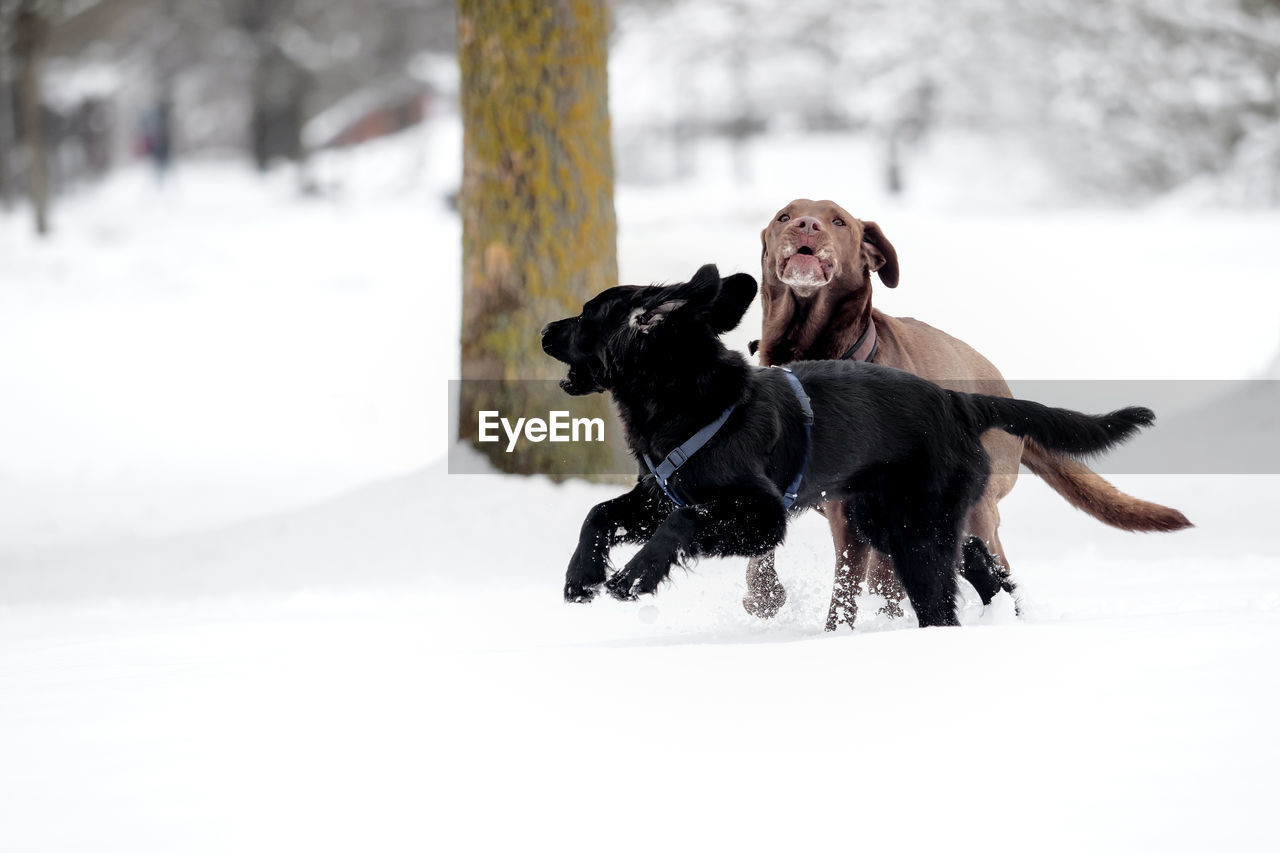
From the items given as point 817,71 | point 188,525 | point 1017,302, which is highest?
point 817,71

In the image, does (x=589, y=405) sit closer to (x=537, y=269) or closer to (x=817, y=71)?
(x=537, y=269)

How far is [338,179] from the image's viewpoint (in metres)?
32.2

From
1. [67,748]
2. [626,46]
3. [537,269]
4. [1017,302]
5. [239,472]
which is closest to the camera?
[67,748]

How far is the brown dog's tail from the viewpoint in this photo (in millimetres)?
5012

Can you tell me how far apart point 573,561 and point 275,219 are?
23961 millimetres

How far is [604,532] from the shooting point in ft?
13.9

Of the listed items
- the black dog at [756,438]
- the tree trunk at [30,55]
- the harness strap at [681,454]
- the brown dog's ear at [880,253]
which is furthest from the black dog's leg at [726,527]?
the tree trunk at [30,55]

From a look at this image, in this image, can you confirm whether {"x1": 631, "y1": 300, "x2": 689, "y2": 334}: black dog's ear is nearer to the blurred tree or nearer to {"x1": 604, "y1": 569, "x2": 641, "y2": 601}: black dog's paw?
{"x1": 604, "y1": 569, "x2": 641, "y2": 601}: black dog's paw

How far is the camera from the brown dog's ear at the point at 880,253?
5.32m

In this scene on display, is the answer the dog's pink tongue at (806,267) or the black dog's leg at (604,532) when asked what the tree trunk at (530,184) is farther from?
the black dog's leg at (604,532)

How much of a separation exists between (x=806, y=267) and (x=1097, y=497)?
4.57 feet

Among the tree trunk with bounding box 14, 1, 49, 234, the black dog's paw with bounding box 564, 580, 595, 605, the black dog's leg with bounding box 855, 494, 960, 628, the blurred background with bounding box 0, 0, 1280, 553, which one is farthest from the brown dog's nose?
the tree trunk with bounding box 14, 1, 49, 234

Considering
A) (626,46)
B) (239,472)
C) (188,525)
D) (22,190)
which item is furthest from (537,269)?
(22,190)

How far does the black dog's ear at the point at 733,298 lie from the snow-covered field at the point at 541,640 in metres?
1.01
